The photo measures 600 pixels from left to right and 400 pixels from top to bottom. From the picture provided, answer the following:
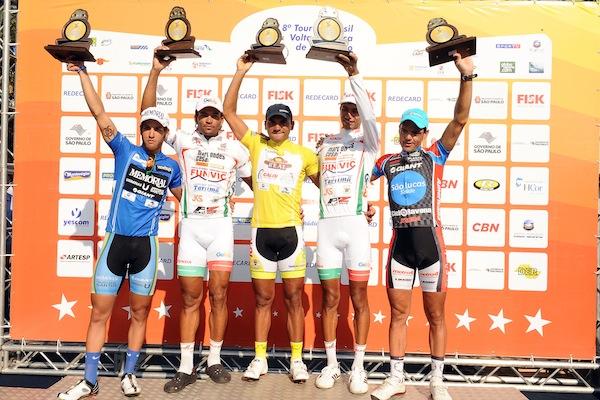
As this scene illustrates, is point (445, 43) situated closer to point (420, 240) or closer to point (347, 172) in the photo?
point (347, 172)

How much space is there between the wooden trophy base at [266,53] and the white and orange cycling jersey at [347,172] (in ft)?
2.50

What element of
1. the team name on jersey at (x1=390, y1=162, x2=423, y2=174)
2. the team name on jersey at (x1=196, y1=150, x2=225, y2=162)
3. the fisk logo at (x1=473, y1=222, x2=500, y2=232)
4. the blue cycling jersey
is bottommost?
the fisk logo at (x1=473, y1=222, x2=500, y2=232)

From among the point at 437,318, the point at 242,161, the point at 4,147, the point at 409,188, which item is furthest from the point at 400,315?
the point at 4,147

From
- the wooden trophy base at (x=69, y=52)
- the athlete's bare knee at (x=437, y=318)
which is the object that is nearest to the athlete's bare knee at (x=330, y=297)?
the athlete's bare knee at (x=437, y=318)

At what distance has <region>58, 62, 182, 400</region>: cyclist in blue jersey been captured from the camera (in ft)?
11.3

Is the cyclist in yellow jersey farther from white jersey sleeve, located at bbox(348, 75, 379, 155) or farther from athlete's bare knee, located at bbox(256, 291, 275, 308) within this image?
white jersey sleeve, located at bbox(348, 75, 379, 155)

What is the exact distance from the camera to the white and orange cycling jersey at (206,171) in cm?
382

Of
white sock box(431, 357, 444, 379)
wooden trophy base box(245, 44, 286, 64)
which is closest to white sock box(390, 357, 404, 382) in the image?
white sock box(431, 357, 444, 379)

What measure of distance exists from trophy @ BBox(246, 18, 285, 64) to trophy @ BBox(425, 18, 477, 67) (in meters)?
1.05

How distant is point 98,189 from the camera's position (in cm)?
486

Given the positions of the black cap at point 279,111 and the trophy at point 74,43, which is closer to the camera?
the trophy at point 74,43

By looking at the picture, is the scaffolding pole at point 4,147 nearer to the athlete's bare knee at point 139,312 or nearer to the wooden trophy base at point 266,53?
the athlete's bare knee at point 139,312

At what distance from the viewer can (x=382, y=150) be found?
4.77 meters

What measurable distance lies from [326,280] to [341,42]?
1.69 m
